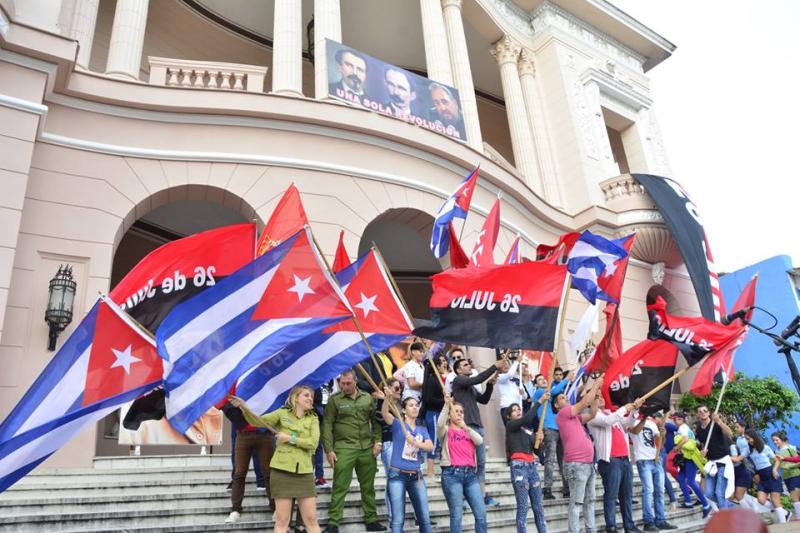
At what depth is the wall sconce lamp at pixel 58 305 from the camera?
9469mm

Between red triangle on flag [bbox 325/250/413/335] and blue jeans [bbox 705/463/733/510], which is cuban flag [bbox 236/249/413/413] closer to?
red triangle on flag [bbox 325/250/413/335]

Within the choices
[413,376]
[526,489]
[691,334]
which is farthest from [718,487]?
[413,376]

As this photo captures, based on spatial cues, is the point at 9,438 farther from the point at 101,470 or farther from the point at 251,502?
the point at 101,470

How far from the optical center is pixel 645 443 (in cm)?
906

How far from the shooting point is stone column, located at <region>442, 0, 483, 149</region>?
1562cm

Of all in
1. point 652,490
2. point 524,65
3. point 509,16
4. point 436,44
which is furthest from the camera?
point 509,16

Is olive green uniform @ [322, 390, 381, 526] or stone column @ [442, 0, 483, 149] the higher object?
stone column @ [442, 0, 483, 149]

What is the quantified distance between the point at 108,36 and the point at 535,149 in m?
12.5

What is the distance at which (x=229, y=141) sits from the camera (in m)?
12.1

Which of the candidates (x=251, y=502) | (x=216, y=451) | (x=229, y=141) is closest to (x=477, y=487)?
(x=251, y=502)

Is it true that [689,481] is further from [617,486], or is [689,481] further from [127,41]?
[127,41]

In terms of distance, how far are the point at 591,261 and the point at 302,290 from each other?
3567mm

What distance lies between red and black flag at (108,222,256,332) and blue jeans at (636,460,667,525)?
20.2ft

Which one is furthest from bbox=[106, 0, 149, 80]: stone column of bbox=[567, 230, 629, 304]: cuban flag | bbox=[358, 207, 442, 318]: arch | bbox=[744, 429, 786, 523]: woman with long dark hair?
bbox=[744, 429, 786, 523]: woman with long dark hair
